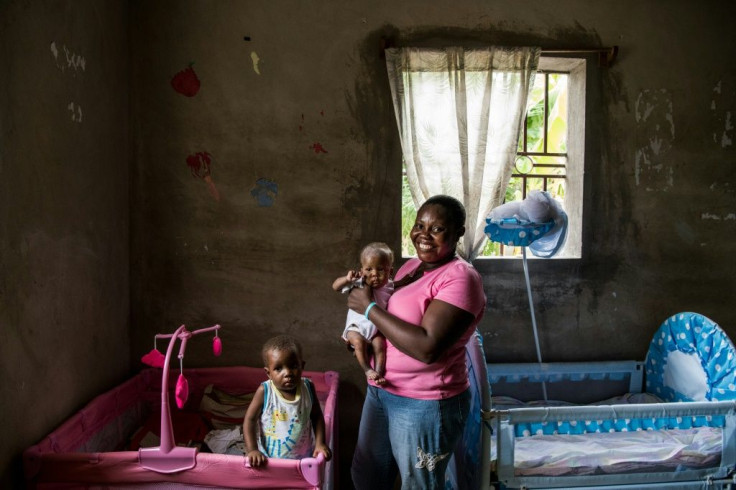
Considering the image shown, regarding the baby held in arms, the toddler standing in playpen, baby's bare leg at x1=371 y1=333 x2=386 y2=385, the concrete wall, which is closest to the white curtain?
the concrete wall

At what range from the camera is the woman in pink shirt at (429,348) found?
4.99 ft

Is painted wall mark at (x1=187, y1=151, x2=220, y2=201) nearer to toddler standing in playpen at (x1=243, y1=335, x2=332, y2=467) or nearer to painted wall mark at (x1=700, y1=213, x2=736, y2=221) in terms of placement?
toddler standing in playpen at (x1=243, y1=335, x2=332, y2=467)

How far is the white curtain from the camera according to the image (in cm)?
276

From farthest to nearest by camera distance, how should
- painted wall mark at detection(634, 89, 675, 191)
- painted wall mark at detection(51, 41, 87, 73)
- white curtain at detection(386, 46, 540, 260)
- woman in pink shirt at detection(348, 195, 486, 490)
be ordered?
painted wall mark at detection(634, 89, 675, 191)
white curtain at detection(386, 46, 540, 260)
painted wall mark at detection(51, 41, 87, 73)
woman in pink shirt at detection(348, 195, 486, 490)

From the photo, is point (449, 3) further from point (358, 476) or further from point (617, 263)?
point (358, 476)

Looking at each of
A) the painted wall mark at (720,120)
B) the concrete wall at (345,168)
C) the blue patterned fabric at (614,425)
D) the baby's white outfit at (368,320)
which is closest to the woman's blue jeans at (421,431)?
the baby's white outfit at (368,320)

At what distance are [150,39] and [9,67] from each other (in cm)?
112

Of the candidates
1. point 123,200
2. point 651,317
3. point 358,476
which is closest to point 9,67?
point 123,200

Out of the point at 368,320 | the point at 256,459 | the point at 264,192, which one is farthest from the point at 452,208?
the point at 264,192

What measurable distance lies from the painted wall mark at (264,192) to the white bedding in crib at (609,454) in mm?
1742

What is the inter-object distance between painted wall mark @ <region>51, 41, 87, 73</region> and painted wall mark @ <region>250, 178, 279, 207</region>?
1.00m

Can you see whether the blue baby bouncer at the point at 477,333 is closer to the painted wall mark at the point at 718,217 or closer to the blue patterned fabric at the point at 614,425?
the blue patterned fabric at the point at 614,425

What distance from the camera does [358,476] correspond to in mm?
1836

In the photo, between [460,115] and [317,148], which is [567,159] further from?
[317,148]
